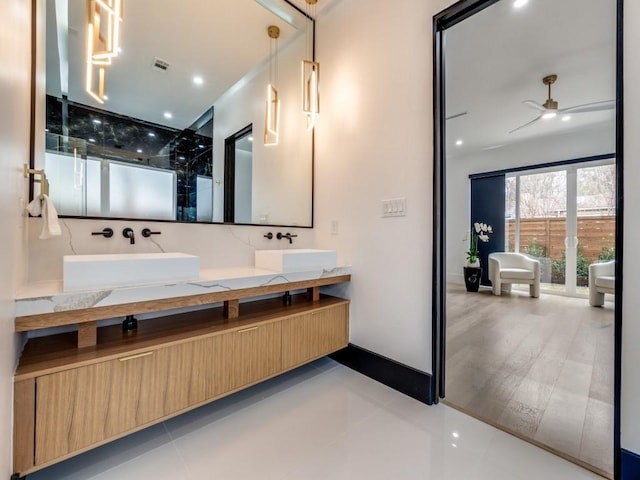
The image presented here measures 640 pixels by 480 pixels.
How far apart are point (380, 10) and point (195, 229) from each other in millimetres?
2079

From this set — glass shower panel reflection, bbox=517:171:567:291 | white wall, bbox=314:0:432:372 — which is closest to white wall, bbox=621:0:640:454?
glass shower panel reflection, bbox=517:171:567:291

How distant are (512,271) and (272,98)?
7.69 ft

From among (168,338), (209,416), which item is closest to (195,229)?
(168,338)

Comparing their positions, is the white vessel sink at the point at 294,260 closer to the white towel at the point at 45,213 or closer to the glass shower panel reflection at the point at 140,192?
the glass shower panel reflection at the point at 140,192

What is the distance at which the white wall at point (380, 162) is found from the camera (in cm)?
188

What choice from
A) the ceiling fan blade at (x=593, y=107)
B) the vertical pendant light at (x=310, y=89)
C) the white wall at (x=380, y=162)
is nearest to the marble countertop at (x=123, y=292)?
the white wall at (x=380, y=162)

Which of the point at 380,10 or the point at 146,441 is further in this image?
the point at 380,10

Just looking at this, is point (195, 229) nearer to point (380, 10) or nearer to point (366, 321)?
point (366, 321)

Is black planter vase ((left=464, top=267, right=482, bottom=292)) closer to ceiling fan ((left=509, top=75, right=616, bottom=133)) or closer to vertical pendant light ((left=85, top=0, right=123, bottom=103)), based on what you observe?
ceiling fan ((left=509, top=75, right=616, bottom=133))

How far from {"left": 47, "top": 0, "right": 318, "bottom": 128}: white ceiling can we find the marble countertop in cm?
107

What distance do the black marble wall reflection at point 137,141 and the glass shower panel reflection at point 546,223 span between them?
2.21 metres

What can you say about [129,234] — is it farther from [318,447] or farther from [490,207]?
[490,207]

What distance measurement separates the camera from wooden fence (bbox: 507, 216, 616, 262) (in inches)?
55.7

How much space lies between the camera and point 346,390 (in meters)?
1.98
